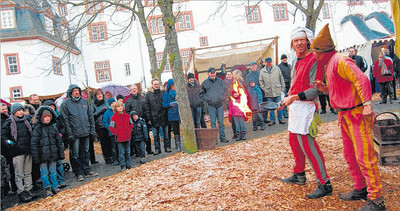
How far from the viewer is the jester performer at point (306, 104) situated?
11.2ft

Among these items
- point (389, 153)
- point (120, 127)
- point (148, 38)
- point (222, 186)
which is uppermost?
point (148, 38)

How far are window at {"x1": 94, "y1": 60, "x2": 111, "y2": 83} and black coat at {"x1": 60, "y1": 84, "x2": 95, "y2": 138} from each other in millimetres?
24176

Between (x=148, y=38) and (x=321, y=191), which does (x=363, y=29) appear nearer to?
(x=148, y=38)

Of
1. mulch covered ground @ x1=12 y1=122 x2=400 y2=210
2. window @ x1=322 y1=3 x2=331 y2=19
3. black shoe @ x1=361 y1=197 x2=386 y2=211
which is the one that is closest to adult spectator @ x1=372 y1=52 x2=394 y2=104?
mulch covered ground @ x1=12 y1=122 x2=400 y2=210

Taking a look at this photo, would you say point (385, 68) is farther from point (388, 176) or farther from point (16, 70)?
point (16, 70)

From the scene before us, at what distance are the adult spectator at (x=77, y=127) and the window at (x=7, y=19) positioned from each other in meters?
24.2

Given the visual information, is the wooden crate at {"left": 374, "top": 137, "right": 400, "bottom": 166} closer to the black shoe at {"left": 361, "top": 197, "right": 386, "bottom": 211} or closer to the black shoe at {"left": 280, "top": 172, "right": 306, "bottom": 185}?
the black shoe at {"left": 280, "top": 172, "right": 306, "bottom": 185}

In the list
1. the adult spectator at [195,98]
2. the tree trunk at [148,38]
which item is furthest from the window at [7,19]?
the adult spectator at [195,98]

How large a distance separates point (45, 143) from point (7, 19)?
85.3 ft

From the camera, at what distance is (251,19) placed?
101ft

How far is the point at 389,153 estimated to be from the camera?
4.09 metres

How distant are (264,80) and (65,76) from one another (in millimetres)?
24744

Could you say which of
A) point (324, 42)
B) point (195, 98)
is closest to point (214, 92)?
point (195, 98)

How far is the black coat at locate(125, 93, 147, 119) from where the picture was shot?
8164mm
